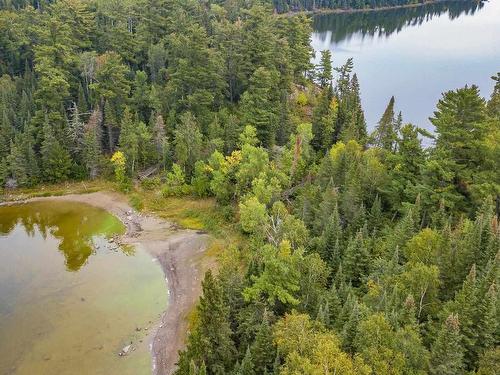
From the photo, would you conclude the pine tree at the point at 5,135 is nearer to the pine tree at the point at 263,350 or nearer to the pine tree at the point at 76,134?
the pine tree at the point at 76,134

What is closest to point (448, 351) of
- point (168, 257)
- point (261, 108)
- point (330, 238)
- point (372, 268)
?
point (372, 268)

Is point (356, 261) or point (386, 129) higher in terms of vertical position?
point (386, 129)

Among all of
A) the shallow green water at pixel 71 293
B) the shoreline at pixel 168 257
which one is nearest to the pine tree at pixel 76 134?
the shoreline at pixel 168 257

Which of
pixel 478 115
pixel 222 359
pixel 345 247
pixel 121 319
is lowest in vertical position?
pixel 121 319

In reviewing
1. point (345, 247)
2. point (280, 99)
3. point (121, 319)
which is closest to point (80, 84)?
point (280, 99)

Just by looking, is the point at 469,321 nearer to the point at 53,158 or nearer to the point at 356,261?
the point at 356,261

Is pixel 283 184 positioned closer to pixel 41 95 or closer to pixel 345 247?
pixel 345 247

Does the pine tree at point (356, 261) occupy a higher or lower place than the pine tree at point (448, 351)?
lower
